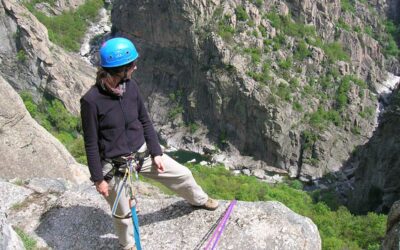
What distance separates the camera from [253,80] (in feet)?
241

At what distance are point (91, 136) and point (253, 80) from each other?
2708 inches

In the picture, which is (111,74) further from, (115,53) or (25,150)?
(25,150)

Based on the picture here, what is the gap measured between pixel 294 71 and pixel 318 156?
62.8ft

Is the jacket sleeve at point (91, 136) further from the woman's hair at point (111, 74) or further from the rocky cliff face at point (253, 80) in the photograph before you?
the rocky cliff face at point (253, 80)

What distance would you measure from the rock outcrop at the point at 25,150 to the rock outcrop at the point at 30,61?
51.4 meters

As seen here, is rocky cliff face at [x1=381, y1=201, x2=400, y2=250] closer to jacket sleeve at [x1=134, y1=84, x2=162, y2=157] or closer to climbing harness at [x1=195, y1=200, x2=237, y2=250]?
climbing harness at [x1=195, y1=200, x2=237, y2=250]

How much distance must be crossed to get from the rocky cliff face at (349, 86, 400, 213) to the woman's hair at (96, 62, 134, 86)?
39511mm

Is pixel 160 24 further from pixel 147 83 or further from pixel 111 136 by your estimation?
pixel 111 136

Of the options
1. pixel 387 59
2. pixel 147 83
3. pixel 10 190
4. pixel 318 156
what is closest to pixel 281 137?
pixel 318 156

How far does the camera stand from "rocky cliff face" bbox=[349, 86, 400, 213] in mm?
42188

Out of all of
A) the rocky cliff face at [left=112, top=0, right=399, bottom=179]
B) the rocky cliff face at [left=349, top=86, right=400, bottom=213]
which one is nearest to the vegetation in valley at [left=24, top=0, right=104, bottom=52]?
the rocky cliff face at [left=112, top=0, right=399, bottom=179]

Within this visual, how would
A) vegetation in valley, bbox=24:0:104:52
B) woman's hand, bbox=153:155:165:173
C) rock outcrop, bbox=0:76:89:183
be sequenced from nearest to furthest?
woman's hand, bbox=153:155:165:173 < rock outcrop, bbox=0:76:89:183 < vegetation in valley, bbox=24:0:104:52

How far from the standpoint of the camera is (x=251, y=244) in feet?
24.3

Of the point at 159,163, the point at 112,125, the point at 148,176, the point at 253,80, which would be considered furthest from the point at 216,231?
the point at 253,80
